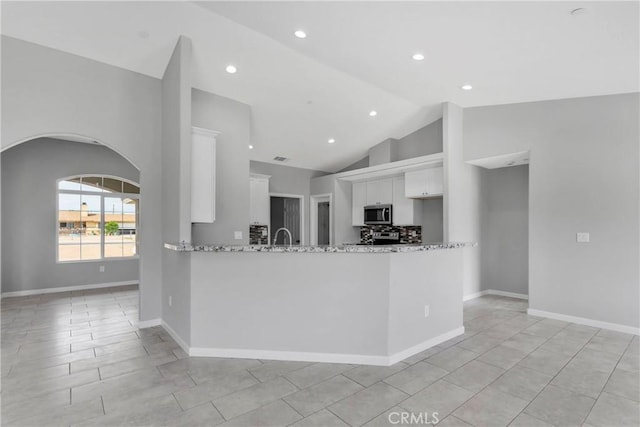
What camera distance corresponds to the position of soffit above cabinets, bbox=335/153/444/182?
5363mm

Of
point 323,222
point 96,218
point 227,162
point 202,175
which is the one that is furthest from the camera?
point 323,222

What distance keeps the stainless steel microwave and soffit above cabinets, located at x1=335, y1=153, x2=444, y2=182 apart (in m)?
0.63

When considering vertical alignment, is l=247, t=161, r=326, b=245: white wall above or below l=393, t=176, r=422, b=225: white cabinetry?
above

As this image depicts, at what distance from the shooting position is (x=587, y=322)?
420cm

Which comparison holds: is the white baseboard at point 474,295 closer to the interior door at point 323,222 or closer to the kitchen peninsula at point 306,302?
the kitchen peninsula at point 306,302

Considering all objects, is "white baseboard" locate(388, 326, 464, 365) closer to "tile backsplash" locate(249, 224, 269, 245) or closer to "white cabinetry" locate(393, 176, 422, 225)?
"white cabinetry" locate(393, 176, 422, 225)

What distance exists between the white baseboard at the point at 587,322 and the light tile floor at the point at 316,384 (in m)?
0.21

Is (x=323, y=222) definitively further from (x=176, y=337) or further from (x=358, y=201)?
(x=176, y=337)

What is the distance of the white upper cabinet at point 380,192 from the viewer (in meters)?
6.65

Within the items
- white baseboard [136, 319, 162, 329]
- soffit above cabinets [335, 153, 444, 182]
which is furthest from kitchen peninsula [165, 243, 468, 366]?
soffit above cabinets [335, 153, 444, 182]

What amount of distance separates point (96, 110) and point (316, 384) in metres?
3.98

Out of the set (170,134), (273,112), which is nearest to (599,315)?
(273,112)

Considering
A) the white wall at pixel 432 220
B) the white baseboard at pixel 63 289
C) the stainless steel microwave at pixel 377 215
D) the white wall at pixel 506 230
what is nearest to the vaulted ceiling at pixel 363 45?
the white wall at pixel 506 230

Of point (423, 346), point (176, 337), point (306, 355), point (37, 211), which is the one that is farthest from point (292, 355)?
point (37, 211)
